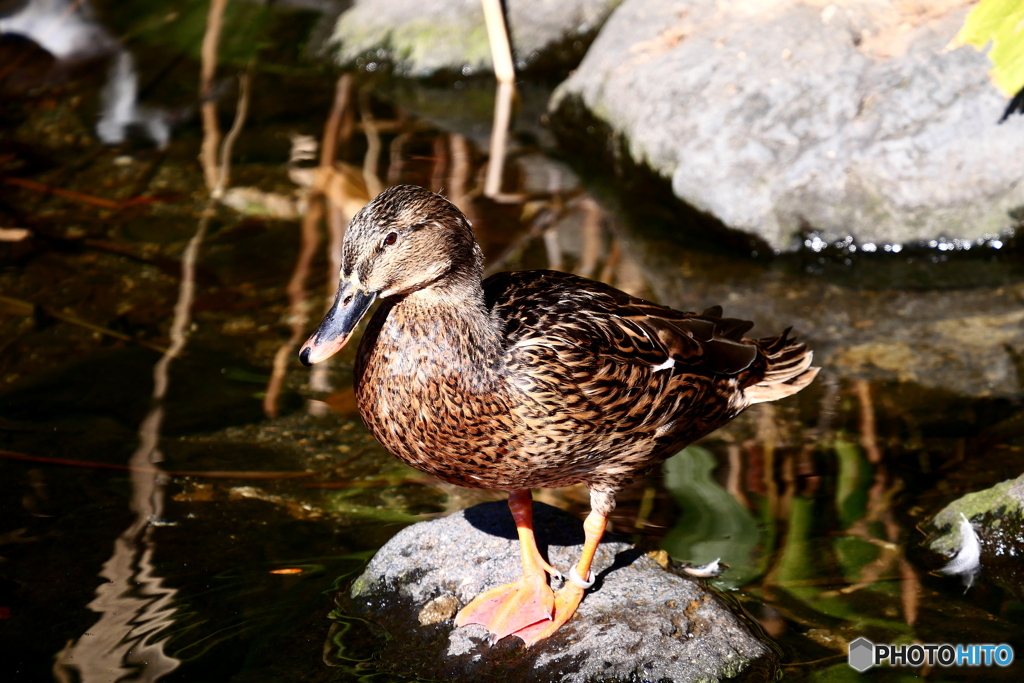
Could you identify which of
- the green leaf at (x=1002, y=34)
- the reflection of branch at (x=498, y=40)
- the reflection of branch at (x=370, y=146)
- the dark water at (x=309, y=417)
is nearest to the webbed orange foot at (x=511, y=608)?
the dark water at (x=309, y=417)

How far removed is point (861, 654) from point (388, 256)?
212 cm

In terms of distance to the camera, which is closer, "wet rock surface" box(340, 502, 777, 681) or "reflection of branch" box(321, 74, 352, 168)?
"wet rock surface" box(340, 502, 777, 681)

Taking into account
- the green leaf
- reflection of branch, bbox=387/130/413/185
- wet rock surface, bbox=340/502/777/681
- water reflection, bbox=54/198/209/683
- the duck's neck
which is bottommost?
wet rock surface, bbox=340/502/777/681

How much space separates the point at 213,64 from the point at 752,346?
22.3 ft

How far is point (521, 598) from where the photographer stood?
12.4ft

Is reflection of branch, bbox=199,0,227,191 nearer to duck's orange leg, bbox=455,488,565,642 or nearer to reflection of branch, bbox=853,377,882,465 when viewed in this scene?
duck's orange leg, bbox=455,488,565,642

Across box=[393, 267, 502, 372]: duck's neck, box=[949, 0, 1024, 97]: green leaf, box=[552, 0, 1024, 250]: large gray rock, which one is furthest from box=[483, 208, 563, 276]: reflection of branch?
box=[949, 0, 1024, 97]: green leaf

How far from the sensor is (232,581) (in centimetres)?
410

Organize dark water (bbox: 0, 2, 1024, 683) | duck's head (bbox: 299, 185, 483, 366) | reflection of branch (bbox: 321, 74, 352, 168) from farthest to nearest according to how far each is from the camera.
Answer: reflection of branch (bbox: 321, 74, 352, 168) → dark water (bbox: 0, 2, 1024, 683) → duck's head (bbox: 299, 185, 483, 366)

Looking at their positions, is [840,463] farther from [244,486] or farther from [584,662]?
[244,486]

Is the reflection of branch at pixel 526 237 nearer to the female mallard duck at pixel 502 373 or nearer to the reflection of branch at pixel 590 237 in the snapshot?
the reflection of branch at pixel 590 237

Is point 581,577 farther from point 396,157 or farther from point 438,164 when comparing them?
point 396,157

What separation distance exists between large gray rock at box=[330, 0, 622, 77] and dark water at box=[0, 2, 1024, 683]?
1.07 meters

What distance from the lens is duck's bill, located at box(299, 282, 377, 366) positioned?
3.20 metres
